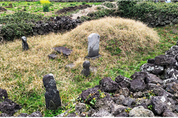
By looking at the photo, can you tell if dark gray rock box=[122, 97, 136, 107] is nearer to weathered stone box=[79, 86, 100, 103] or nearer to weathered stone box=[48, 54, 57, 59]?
weathered stone box=[79, 86, 100, 103]

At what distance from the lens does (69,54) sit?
6.54 metres

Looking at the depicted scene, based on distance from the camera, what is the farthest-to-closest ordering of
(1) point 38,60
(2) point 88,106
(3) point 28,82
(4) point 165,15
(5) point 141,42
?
(4) point 165,15, (5) point 141,42, (1) point 38,60, (3) point 28,82, (2) point 88,106

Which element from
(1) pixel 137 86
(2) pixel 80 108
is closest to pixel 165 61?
(1) pixel 137 86

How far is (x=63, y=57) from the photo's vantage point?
6.48m

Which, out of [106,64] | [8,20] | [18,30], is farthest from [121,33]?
[8,20]

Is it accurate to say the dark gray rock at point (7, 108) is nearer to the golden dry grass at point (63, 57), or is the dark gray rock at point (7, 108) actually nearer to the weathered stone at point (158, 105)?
the golden dry grass at point (63, 57)

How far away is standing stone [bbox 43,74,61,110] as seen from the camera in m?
3.28

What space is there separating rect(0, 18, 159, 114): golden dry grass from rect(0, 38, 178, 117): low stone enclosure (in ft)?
3.04

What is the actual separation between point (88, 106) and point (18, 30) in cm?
763

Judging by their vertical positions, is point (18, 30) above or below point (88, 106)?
above

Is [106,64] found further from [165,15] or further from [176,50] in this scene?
[165,15]

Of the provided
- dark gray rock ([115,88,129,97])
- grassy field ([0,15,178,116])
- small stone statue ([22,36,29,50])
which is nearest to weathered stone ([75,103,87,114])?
grassy field ([0,15,178,116])

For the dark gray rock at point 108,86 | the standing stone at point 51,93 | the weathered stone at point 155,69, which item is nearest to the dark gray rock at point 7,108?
the standing stone at point 51,93

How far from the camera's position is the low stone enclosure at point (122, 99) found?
8.02ft
